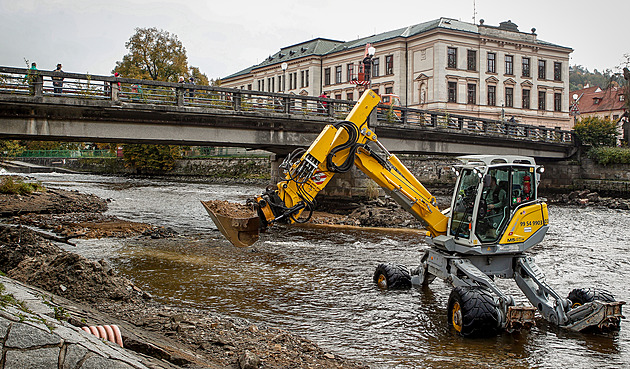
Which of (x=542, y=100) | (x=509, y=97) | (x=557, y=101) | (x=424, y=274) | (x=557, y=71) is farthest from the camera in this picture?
(x=557, y=101)

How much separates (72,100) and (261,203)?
519 inches

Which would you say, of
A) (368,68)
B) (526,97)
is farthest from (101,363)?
(526,97)

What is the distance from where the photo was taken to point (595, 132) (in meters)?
44.8

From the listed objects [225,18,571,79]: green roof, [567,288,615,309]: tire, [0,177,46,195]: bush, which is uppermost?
[225,18,571,79]: green roof

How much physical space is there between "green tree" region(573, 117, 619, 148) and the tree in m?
42.7

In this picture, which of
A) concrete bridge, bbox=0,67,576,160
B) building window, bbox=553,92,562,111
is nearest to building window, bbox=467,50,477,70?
building window, bbox=553,92,562,111

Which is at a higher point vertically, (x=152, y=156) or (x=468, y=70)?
(x=468, y=70)

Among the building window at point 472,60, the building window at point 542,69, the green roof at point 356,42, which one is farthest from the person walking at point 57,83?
the building window at point 542,69

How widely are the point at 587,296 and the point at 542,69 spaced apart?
6217 centimetres

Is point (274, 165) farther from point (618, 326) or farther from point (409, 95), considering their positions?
point (409, 95)

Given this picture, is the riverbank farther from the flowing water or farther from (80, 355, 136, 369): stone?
the flowing water

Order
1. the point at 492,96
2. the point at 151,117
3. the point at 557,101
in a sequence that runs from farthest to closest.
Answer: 1. the point at 557,101
2. the point at 492,96
3. the point at 151,117

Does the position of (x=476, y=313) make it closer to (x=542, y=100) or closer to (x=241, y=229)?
(x=241, y=229)

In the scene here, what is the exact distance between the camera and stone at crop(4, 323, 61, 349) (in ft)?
13.7
